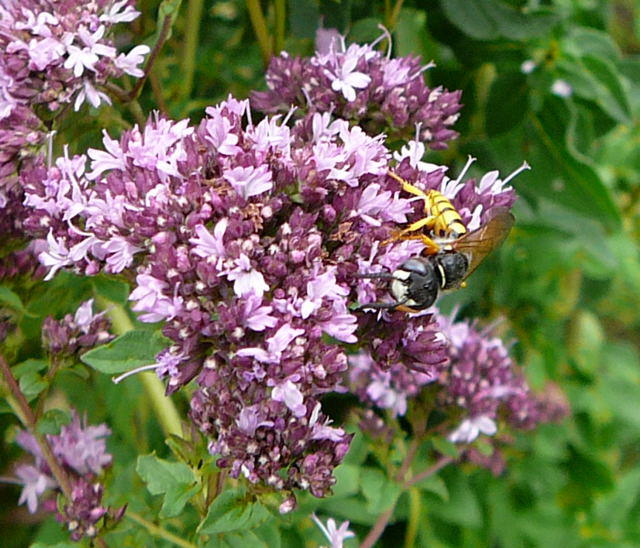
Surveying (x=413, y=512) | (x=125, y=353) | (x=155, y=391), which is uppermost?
(x=125, y=353)

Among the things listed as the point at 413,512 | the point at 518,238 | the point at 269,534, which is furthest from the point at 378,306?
the point at 518,238

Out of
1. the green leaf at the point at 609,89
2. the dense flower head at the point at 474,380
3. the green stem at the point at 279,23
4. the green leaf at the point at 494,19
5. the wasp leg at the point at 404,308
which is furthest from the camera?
the green leaf at the point at 609,89

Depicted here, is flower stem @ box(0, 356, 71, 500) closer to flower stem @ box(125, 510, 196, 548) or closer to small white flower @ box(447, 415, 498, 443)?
flower stem @ box(125, 510, 196, 548)

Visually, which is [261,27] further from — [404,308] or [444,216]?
[404,308]

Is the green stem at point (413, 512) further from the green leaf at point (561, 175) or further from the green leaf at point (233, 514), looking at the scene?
the green leaf at point (561, 175)

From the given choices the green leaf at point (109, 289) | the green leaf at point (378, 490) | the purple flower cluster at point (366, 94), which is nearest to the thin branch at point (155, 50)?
the purple flower cluster at point (366, 94)

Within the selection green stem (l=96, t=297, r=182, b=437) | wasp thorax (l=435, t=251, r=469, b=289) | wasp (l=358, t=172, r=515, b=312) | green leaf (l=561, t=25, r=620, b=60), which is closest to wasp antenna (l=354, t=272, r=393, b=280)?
wasp (l=358, t=172, r=515, b=312)

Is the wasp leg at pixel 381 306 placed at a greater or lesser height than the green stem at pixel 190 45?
greater
